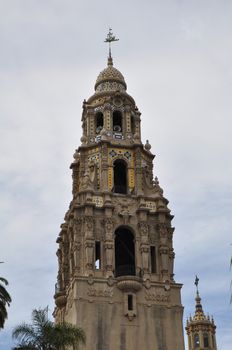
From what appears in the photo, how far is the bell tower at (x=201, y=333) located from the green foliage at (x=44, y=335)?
4629cm

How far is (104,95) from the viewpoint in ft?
182

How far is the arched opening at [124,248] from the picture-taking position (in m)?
50.0

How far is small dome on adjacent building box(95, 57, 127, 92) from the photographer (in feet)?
186

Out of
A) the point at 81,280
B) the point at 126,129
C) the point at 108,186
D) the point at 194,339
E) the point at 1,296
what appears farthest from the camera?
the point at 194,339

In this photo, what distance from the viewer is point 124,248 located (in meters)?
50.9

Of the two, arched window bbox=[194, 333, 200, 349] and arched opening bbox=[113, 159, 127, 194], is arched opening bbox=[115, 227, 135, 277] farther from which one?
arched window bbox=[194, 333, 200, 349]

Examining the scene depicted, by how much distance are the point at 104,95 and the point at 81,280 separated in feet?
53.6

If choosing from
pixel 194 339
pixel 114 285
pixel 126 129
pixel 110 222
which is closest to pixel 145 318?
pixel 114 285

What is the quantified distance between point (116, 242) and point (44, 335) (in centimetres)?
2004

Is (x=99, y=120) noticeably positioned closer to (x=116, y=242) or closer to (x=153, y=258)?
(x=116, y=242)

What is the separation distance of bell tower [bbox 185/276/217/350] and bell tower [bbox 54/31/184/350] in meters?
27.6

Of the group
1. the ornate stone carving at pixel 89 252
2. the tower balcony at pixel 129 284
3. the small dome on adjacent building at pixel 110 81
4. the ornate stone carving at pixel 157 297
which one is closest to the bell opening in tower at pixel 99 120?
the small dome on adjacent building at pixel 110 81

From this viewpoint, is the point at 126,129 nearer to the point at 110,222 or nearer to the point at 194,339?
the point at 110,222

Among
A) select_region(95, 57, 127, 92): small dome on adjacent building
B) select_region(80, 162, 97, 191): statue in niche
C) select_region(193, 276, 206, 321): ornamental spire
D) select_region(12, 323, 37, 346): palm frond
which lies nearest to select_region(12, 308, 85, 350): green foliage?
select_region(12, 323, 37, 346): palm frond
